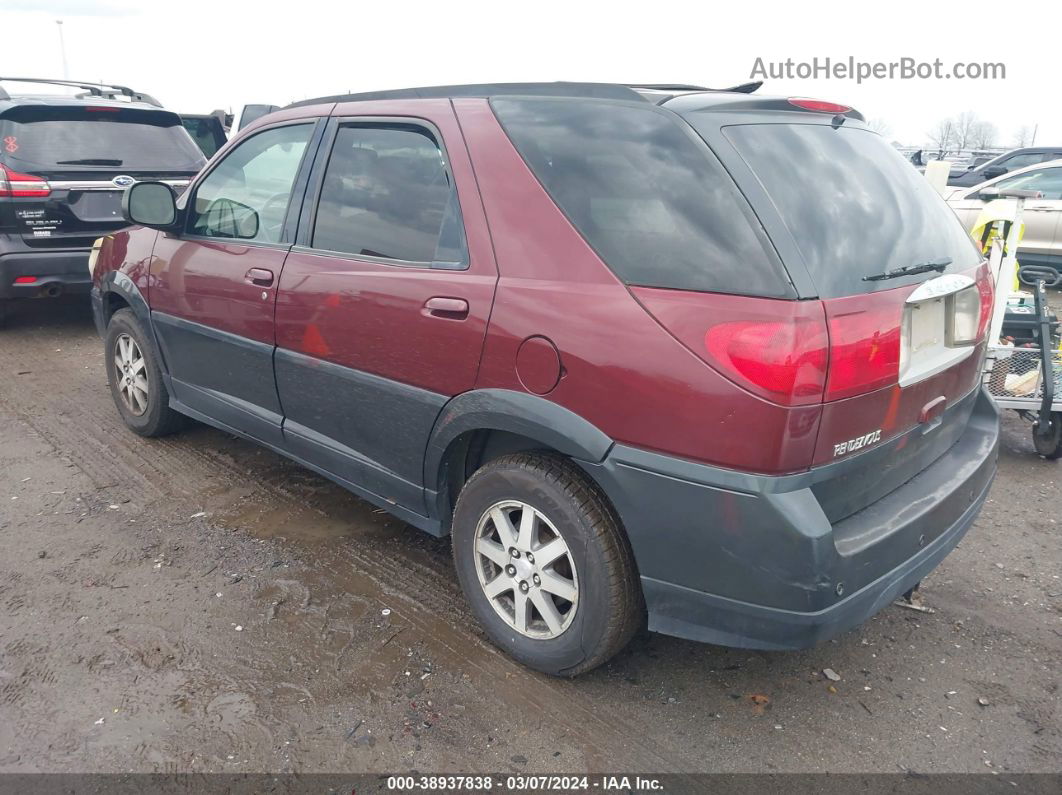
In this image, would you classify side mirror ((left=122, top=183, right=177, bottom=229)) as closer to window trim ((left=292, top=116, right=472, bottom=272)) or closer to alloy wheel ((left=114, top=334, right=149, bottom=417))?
alloy wheel ((left=114, top=334, right=149, bottom=417))

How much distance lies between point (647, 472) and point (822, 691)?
112 cm

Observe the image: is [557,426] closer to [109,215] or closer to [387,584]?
[387,584]

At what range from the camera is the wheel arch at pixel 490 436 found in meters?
2.43

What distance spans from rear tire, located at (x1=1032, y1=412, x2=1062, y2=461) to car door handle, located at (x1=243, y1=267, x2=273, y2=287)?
4.27m

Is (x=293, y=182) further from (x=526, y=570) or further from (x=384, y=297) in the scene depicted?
(x=526, y=570)

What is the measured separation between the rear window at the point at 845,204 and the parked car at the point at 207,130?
10251 millimetres

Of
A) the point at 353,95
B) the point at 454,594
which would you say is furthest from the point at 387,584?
the point at 353,95

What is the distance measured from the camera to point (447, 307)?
2.77 meters

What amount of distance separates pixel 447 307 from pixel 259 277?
3.93 ft

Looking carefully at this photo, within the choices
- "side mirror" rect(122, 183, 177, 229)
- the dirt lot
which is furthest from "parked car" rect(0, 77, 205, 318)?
the dirt lot

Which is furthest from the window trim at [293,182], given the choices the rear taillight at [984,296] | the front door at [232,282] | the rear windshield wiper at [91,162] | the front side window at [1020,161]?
the front side window at [1020,161]

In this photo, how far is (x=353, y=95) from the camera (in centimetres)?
346

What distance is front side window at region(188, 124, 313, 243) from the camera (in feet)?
11.8

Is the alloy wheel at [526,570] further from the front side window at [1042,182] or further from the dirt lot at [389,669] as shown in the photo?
the front side window at [1042,182]
